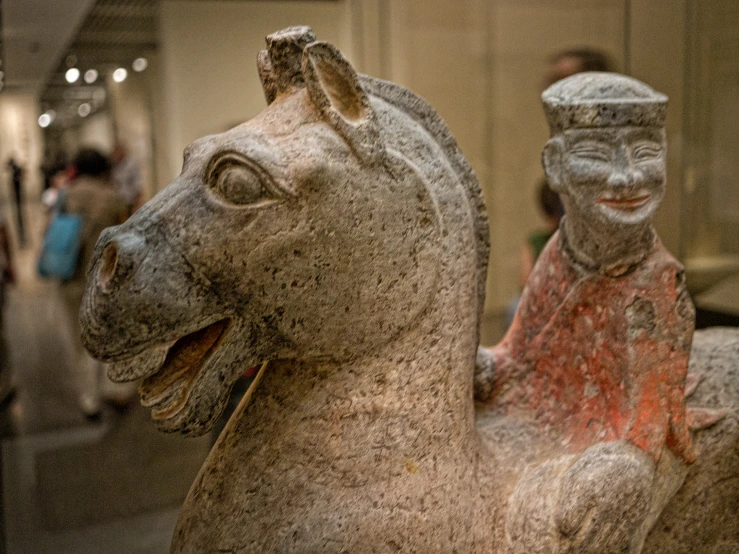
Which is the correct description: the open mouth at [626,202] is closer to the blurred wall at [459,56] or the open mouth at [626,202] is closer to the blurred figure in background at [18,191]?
the blurred wall at [459,56]

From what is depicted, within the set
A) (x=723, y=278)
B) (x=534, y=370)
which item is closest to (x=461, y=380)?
(x=534, y=370)

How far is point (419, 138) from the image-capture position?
1.18m

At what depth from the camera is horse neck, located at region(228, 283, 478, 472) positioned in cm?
113

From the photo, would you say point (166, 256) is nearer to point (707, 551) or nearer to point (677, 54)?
point (707, 551)

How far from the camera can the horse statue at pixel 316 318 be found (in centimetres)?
105

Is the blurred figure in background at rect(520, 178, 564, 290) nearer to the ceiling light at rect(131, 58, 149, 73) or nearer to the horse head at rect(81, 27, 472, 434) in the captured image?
the ceiling light at rect(131, 58, 149, 73)

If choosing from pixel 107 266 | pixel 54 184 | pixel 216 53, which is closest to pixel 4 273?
pixel 54 184

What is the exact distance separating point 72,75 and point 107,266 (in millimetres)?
2179

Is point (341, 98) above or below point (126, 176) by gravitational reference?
above

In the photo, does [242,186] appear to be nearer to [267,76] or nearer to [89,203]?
[267,76]

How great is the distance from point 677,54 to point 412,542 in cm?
232

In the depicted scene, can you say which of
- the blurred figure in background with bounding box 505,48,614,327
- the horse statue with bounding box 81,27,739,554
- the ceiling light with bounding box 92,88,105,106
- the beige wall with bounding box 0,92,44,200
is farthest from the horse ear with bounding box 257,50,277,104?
the ceiling light with bounding box 92,88,105,106

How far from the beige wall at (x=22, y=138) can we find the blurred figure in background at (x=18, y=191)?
0.02m

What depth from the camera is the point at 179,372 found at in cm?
111
